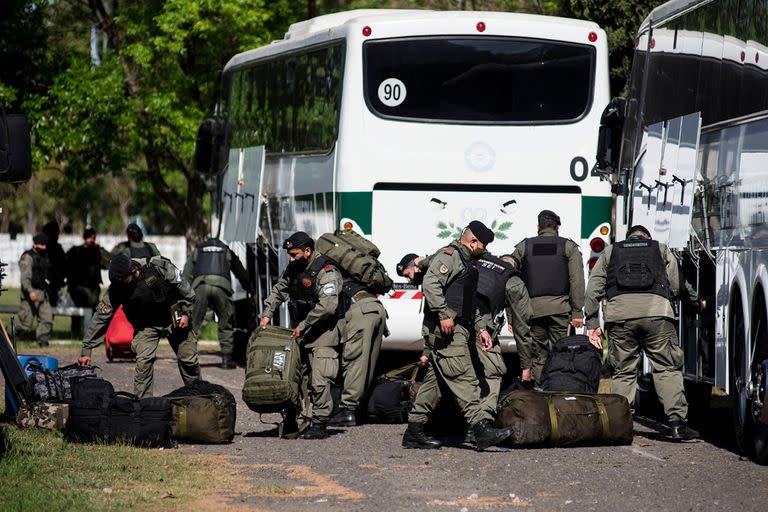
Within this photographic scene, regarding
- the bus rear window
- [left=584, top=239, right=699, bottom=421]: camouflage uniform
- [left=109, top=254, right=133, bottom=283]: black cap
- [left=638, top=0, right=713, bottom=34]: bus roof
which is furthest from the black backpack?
[left=109, top=254, right=133, bottom=283]: black cap

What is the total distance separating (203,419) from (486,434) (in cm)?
225

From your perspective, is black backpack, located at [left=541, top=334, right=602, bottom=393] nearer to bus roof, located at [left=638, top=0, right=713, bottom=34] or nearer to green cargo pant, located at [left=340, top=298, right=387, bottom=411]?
green cargo pant, located at [left=340, top=298, right=387, bottom=411]

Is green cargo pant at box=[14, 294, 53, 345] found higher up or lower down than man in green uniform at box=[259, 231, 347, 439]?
lower down

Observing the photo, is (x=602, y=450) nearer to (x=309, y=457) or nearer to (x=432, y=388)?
(x=432, y=388)

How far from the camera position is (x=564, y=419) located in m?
11.7

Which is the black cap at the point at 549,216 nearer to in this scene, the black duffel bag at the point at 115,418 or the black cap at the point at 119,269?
the black cap at the point at 119,269

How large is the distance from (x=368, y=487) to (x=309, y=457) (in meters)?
1.68

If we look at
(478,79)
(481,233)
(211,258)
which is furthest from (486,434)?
(211,258)

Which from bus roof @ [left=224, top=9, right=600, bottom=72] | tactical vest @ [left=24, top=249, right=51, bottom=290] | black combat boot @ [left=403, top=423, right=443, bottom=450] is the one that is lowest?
black combat boot @ [left=403, top=423, right=443, bottom=450]

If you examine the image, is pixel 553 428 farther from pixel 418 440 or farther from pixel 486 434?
pixel 418 440

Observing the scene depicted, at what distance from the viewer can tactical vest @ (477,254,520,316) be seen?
12.3 meters

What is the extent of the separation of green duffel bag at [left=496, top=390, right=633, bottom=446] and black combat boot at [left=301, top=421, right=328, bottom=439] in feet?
5.20

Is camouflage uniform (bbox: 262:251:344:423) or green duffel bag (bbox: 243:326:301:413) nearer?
green duffel bag (bbox: 243:326:301:413)

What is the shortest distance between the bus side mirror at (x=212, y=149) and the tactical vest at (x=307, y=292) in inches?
324
